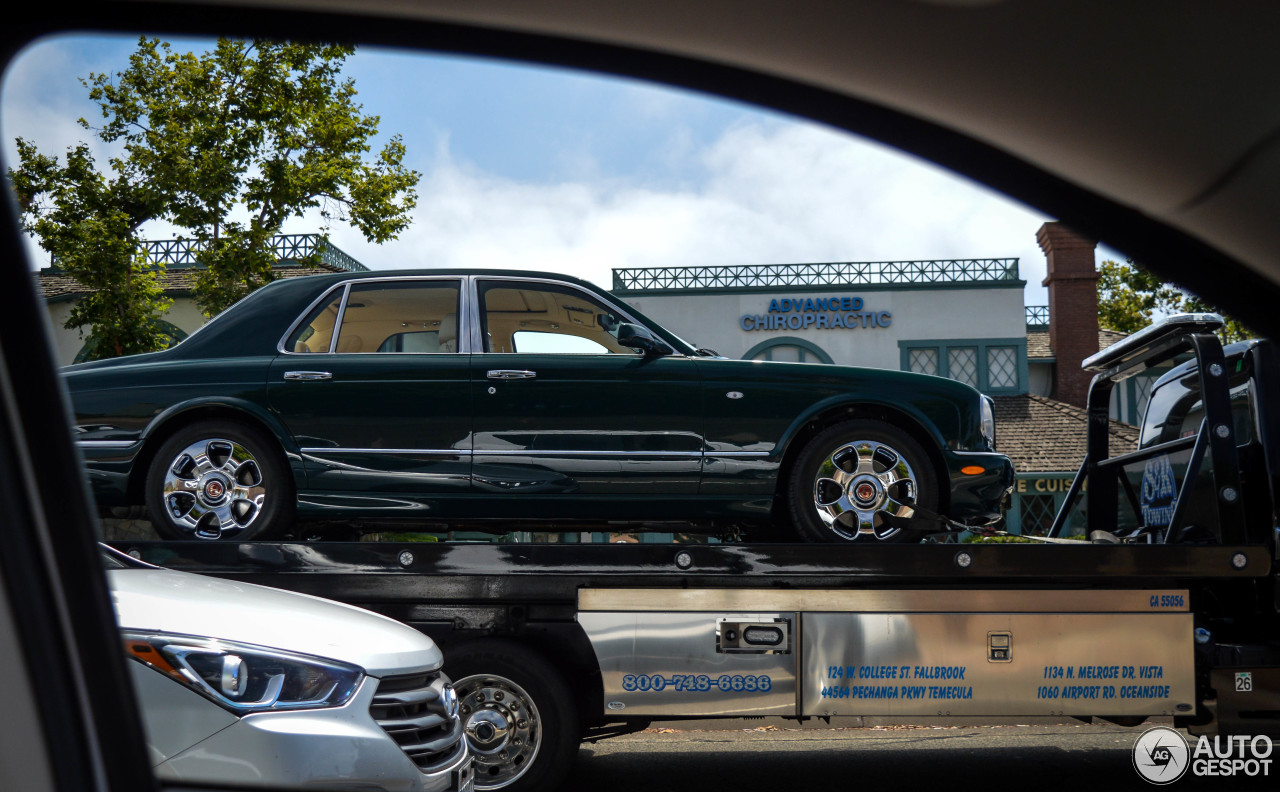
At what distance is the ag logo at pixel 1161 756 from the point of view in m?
5.84

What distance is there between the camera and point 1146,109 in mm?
1195

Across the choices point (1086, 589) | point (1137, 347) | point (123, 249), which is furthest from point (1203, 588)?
point (123, 249)

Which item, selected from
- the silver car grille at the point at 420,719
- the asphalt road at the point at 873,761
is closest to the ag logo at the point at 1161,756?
the asphalt road at the point at 873,761

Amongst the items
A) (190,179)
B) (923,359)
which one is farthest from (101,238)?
(923,359)

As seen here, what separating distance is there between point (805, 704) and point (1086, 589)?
4.74 feet

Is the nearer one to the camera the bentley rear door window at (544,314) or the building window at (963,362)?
the bentley rear door window at (544,314)

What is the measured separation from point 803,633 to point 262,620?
8.37 ft

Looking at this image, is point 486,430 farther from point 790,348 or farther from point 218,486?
point 790,348

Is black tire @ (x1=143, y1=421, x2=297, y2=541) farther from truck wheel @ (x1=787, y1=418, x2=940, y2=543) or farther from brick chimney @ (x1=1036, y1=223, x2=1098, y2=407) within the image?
brick chimney @ (x1=1036, y1=223, x2=1098, y2=407)

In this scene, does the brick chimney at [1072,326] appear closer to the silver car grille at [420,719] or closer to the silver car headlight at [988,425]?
the silver car headlight at [988,425]

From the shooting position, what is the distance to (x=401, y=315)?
5.21 meters

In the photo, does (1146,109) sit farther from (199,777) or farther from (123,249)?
(123,249)

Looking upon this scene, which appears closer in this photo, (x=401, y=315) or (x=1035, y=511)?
(x=401, y=315)

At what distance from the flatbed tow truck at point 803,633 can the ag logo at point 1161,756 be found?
1119 millimetres
